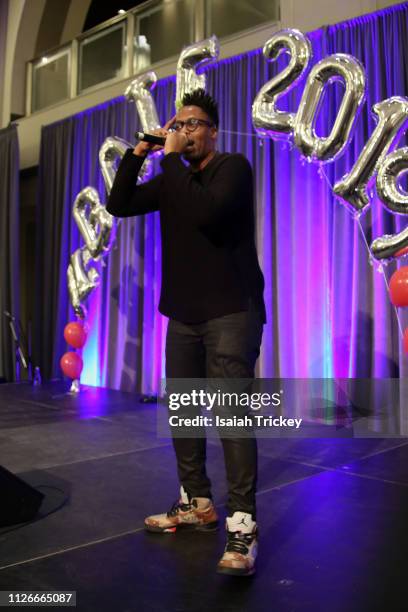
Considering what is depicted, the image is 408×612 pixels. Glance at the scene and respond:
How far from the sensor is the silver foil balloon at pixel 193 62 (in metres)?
3.82

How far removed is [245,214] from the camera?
5.37 feet

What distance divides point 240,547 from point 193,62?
3.30 meters

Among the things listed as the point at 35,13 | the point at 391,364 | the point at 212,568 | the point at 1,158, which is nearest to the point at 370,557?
the point at 212,568

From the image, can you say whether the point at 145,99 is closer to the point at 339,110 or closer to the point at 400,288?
the point at 339,110

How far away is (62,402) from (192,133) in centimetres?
350

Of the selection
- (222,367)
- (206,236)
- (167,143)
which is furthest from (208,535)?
(167,143)

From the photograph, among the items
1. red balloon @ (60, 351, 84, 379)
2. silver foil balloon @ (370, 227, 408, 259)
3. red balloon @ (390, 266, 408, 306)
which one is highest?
silver foil balloon @ (370, 227, 408, 259)

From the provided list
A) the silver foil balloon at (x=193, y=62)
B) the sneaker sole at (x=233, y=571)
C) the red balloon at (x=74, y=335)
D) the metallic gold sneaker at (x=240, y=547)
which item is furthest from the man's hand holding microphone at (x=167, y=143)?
the red balloon at (x=74, y=335)

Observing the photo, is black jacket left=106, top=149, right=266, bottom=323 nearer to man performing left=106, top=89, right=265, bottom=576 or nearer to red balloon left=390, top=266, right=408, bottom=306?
man performing left=106, top=89, right=265, bottom=576

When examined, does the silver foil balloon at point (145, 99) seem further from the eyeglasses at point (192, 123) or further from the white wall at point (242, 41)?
the eyeglasses at point (192, 123)

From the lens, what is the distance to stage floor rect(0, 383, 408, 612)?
1.38 m

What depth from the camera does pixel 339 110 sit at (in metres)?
3.17

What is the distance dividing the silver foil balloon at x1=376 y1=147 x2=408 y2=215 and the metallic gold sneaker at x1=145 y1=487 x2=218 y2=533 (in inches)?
75.8

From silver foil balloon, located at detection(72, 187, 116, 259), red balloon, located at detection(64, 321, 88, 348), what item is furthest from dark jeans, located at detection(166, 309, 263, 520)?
red balloon, located at detection(64, 321, 88, 348)
